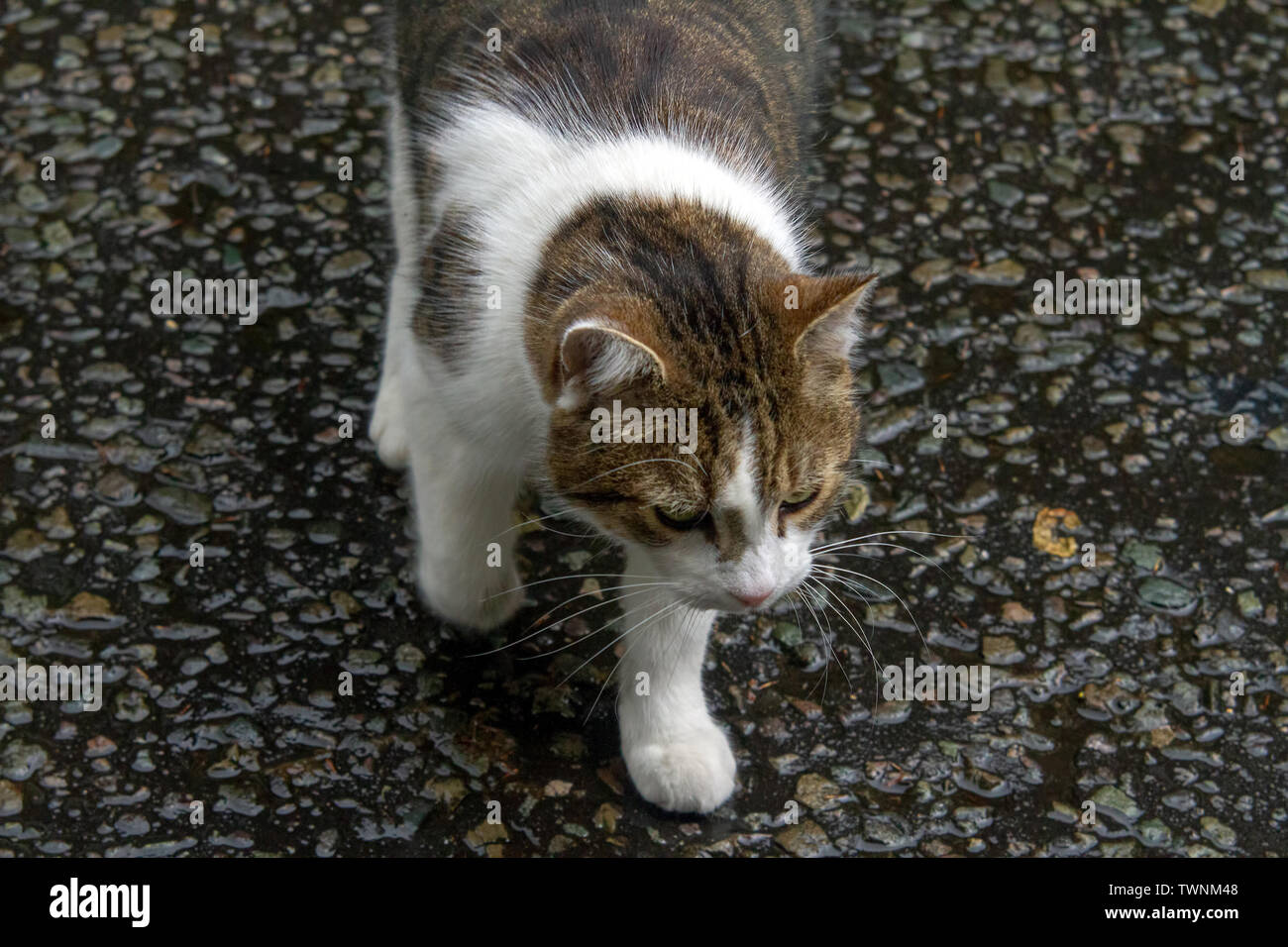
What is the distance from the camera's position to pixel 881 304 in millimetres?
4121

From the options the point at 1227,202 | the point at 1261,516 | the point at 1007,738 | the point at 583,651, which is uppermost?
the point at 1227,202

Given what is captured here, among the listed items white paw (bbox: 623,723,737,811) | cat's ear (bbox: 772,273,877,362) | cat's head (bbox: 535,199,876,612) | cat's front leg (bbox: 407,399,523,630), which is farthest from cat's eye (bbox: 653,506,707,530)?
white paw (bbox: 623,723,737,811)

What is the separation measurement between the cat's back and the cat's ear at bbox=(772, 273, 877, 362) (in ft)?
1.61

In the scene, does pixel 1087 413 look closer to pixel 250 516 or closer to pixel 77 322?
pixel 250 516

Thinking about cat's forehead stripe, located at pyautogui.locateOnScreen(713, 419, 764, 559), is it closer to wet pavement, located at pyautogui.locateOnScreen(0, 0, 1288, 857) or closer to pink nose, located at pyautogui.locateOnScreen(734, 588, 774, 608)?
pink nose, located at pyautogui.locateOnScreen(734, 588, 774, 608)

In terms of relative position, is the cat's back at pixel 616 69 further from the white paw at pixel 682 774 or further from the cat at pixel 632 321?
the white paw at pixel 682 774

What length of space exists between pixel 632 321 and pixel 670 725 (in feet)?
3.33

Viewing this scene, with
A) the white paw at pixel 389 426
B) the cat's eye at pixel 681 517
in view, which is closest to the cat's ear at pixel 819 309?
the cat's eye at pixel 681 517

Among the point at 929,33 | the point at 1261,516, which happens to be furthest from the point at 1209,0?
the point at 1261,516

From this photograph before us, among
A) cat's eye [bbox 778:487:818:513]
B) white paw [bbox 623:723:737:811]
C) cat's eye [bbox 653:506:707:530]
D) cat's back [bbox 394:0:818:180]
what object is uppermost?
cat's back [bbox 394:0:818:180]

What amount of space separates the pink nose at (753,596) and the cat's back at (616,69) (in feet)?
3.09

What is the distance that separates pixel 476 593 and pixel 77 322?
156 cm

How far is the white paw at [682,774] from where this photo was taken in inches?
116

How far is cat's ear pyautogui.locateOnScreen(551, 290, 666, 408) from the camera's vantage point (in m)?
2.31
